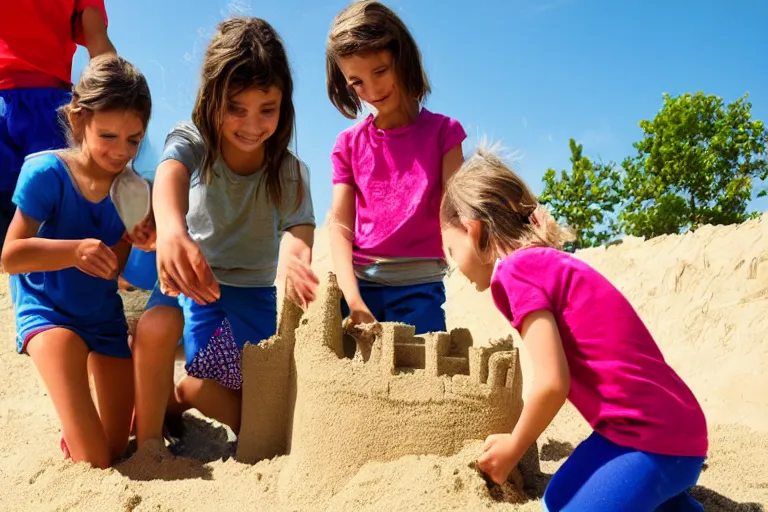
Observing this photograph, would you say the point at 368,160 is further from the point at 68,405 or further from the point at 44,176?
the point at 68,405

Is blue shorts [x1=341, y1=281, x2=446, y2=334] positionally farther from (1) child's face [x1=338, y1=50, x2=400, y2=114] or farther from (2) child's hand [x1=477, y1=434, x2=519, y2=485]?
(2) child's hand [x1=477, y1=434, x2=519, y2=485]

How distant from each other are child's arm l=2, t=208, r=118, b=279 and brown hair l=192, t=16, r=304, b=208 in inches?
22.6

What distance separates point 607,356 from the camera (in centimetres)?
210

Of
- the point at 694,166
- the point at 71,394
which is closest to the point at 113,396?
the point at 71,394

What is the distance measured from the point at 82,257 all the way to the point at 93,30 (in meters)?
1.53

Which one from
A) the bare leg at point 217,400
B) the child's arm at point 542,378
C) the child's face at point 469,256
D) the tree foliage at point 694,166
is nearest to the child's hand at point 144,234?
the bare leg at point 217,400

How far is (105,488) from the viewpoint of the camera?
2688mm

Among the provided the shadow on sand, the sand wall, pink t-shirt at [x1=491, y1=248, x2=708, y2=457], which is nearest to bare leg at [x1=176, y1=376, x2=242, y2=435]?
the shadow on sand

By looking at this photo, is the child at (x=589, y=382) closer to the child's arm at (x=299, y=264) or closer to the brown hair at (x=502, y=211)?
the brown hair at (x=502, y=211)

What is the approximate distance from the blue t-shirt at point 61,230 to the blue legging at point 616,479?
2.23 meters

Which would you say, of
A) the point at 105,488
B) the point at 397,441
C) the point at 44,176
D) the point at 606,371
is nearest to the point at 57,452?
the point at 105,488

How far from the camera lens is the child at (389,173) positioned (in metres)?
3.17

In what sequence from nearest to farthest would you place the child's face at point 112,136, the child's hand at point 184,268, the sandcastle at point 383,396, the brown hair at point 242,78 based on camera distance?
the sandcastle at point 383,396 → the child's hand at point 184,268 → the brown hair at point 242,78 → the child's face at point 112,136

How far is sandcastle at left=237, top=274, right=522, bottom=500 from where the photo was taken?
2412 millimetres
